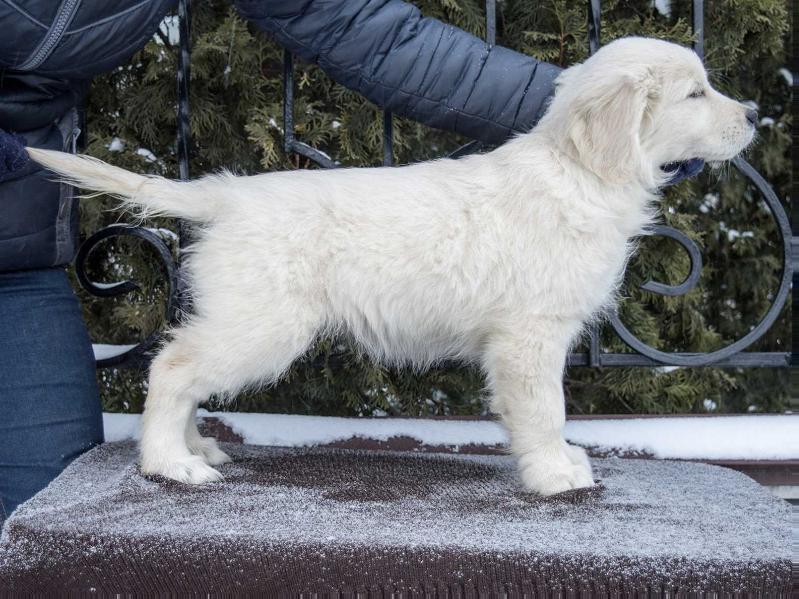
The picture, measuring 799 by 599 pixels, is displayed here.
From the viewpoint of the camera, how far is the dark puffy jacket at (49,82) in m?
2.21

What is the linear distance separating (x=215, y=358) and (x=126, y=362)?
0.84 m

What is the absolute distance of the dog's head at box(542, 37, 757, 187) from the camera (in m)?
2.21

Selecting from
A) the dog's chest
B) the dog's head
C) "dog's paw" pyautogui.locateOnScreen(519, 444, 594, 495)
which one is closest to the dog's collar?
the dog's head

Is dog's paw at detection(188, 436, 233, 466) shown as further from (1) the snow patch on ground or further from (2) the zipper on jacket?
(2) the zipper on jacket

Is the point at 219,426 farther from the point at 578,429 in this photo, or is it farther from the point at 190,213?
the point at 578,429

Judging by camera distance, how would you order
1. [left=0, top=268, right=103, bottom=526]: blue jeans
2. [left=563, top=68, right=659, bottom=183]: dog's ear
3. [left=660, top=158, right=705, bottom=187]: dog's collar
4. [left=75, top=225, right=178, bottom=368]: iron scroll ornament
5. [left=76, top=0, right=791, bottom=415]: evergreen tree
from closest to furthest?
[left=563, top=68, right=659, bottom=183]: dog's ear, [left=660, top=158, right=705, bottom=187]: dog's collar, [left=0, top=268, right=103, bottom=526]: blue jeans, [left=75, top=225, right=178, bottom=368]: iron scroll ornament, [left=76, top=0, right=791, bottom=415]: evergreen tree

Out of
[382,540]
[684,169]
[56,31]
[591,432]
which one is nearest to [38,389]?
→ [56,31]

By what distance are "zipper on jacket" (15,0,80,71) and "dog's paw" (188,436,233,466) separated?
1138mm

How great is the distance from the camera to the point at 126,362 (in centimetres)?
294

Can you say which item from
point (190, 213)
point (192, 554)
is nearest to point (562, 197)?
point (190, 213)

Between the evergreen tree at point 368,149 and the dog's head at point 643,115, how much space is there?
0.98 meters

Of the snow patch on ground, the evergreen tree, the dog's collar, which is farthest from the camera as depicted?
the evergreen tree

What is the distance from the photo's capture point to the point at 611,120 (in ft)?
7.23

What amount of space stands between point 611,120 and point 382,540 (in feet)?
3.94
